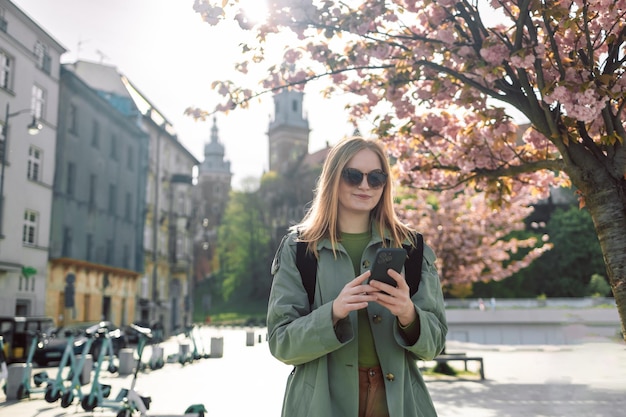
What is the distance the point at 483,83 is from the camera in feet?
28.0

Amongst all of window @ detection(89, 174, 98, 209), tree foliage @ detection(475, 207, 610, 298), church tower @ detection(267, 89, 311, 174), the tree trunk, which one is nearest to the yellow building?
window @ detection(89, 174, 98, 209)

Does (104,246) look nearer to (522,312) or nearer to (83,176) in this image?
(83,176)

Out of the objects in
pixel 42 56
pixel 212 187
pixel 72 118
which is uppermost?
pixel 212 187

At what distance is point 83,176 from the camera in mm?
35844

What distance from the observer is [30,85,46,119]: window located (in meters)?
29.9

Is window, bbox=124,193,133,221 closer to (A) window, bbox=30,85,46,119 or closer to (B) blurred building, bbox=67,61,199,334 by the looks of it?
(B) blurred building, bbox=67,61,199,334

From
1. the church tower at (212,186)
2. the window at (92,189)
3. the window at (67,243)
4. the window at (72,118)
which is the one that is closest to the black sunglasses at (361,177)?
the window at (67,243)

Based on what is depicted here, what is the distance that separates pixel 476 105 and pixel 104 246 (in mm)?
33457

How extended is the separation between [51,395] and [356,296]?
10.8m

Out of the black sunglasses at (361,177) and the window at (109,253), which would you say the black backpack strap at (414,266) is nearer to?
the black sunglasses at (361,177)

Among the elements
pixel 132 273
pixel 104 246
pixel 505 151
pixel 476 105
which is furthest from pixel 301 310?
pixel 132 273

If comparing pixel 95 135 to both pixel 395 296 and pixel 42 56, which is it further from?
pixel 395 296

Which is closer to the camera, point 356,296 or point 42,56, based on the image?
point 356,296

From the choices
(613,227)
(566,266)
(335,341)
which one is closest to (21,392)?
(613,227)
